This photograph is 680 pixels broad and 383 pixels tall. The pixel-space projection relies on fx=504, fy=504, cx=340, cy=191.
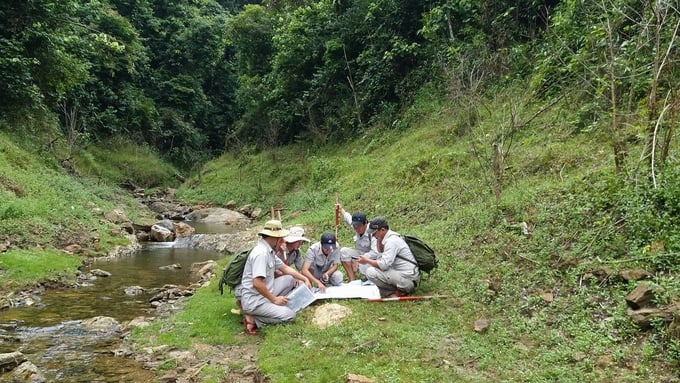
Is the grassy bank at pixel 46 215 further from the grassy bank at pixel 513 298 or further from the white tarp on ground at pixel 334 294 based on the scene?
the white tarp on ground at pixel 334 294

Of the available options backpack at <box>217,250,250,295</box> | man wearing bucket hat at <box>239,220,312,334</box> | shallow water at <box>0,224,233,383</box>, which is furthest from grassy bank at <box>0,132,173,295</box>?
man wearing bucket hat at <box>239,220,312,334</box>

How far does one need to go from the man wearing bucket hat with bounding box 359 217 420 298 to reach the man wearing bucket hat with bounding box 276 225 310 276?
117 cm

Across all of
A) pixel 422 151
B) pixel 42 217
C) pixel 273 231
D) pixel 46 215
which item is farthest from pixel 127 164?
pixel 273 231

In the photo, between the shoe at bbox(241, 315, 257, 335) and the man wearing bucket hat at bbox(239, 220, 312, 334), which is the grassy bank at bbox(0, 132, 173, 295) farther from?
the man wearing bucket hat at bbox(239, 220, 312, 334)

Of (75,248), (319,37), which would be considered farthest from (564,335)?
(319,37)

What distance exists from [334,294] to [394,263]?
1213 millimetres

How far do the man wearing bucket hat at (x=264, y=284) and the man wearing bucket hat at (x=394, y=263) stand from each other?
1393 millimetres

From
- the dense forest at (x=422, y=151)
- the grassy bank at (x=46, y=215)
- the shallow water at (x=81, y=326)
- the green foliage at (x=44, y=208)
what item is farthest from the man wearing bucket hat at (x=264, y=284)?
the green foliage at (x=44, y=208)

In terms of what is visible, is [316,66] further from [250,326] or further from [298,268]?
[250,326]

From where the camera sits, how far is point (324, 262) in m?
9.64

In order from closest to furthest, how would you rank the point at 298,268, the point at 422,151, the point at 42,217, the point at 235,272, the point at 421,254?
the point at 235,272, the point at 421,254, the point at 298,268, the point at 42,217, the point at 422,151

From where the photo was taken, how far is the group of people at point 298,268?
791cm

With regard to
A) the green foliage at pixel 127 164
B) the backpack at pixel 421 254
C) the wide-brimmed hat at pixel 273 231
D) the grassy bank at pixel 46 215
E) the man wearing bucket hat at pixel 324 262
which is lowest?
the green foliage at pixel 127 164

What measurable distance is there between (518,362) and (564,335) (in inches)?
33.7
